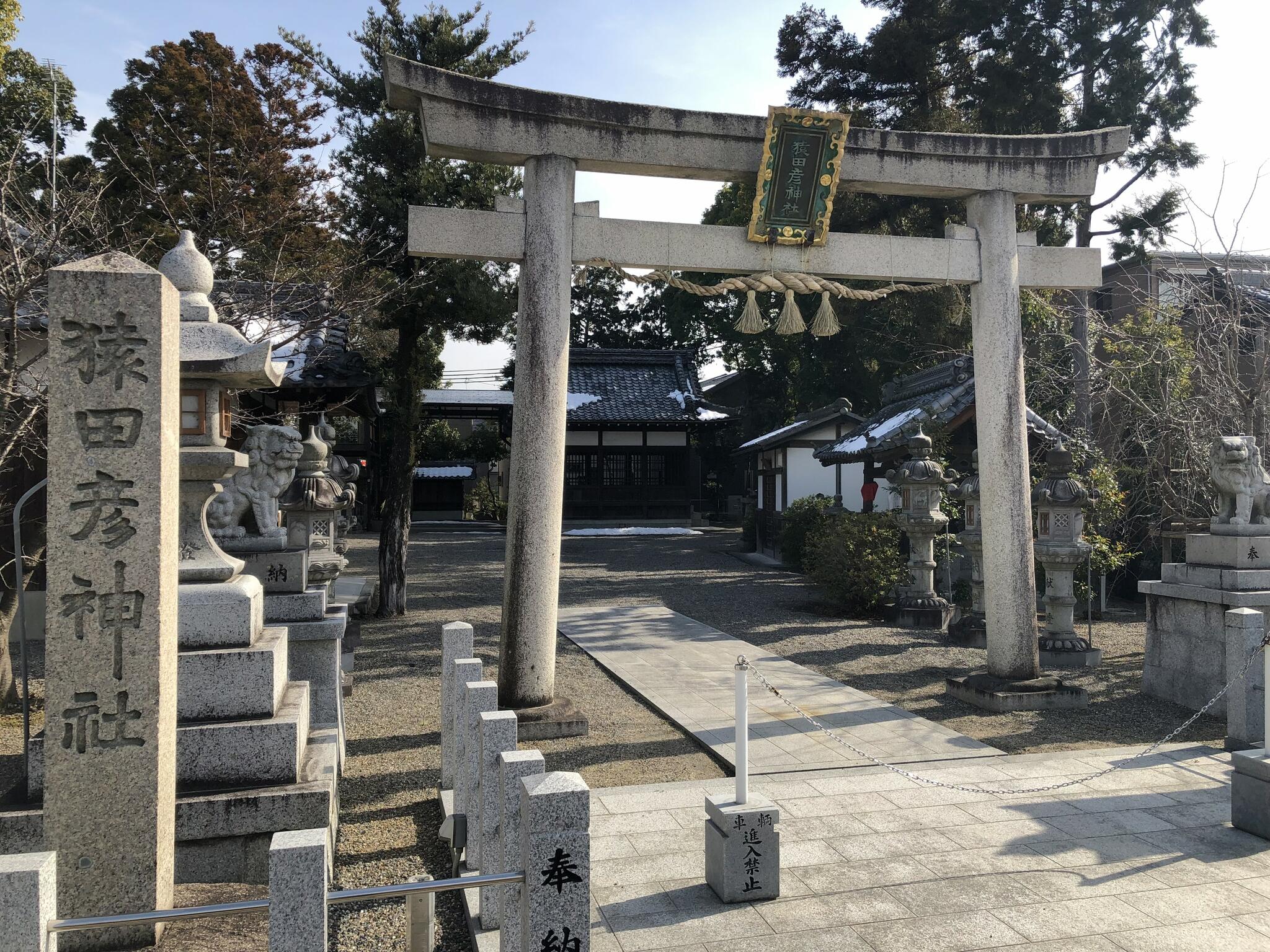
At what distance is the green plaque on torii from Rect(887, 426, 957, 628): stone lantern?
698cm

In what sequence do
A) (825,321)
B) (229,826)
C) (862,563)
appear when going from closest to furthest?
(229,826) < (825,321) < (862,563)

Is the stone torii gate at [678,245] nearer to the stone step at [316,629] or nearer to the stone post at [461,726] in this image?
the stone step at [316,629]

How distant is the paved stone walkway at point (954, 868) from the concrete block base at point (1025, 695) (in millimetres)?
1896

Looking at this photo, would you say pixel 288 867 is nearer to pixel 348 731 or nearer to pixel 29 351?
pixel 348 731

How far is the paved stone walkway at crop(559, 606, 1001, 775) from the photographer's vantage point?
6949 mm

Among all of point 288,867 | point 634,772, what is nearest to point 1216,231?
point 634,772

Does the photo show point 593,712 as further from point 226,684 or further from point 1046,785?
point 226,684

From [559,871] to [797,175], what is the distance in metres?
6.66

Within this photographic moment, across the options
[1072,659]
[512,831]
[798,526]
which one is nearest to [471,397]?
[798,526]

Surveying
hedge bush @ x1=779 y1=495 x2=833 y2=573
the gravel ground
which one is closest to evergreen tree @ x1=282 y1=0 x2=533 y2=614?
the gravel ground

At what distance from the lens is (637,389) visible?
Answer: 108 ft

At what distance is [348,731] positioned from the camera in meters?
7.71

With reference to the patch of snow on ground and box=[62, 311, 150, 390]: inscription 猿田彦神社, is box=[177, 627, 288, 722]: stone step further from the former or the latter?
the patch of snow on ground

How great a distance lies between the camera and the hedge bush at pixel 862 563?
14289 mm
